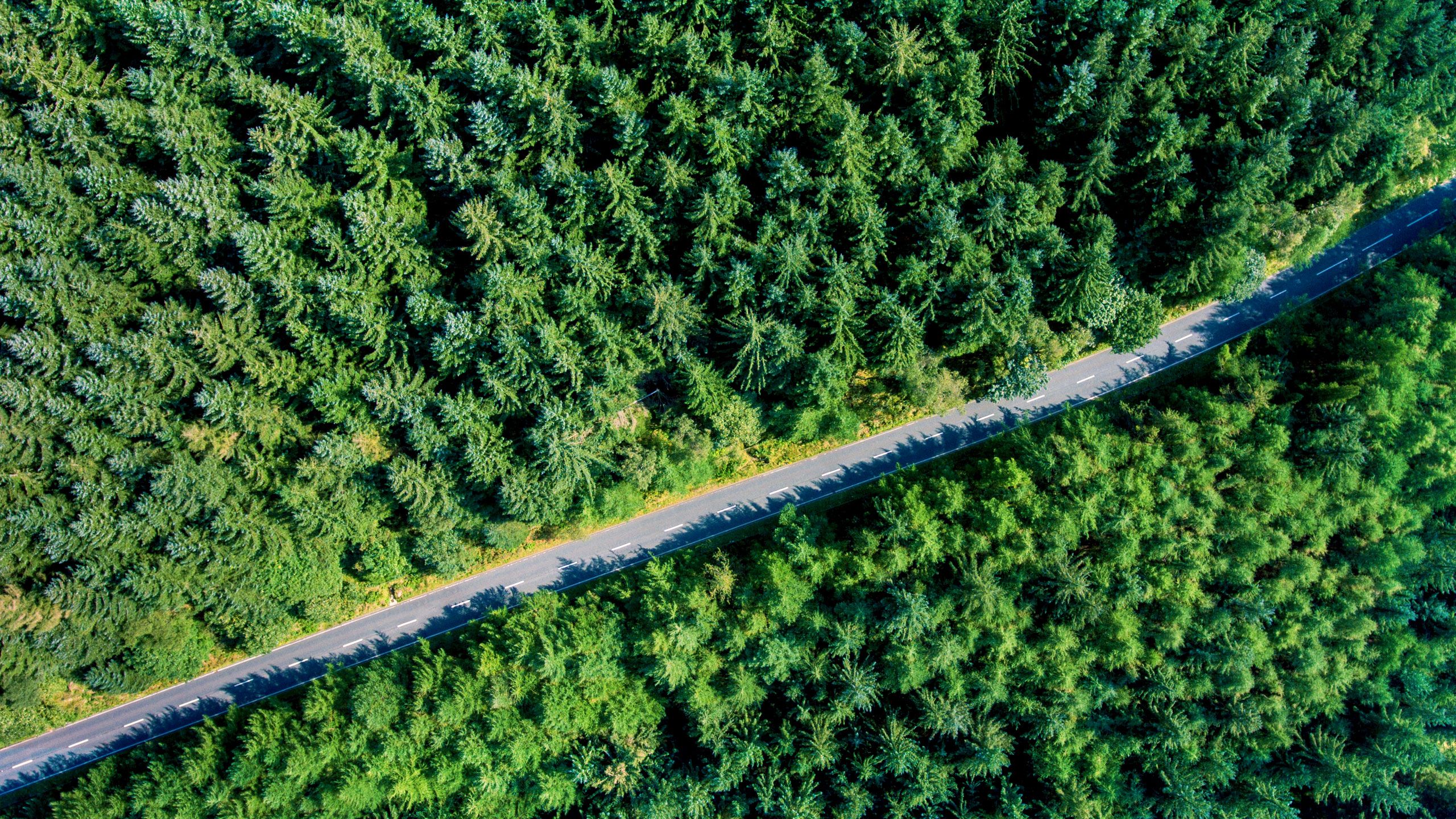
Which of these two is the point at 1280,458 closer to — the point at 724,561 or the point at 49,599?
the point at 724,561

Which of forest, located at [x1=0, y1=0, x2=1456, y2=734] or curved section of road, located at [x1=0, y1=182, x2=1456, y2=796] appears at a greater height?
forest, located at [x1=0, y1=0, x2=1456, y2=734]

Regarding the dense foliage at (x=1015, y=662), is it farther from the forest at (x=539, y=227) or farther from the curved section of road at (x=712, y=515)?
the forest at (x=539, y=227)

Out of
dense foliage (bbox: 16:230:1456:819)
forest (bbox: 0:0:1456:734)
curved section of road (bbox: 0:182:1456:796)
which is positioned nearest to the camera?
forest (bbox: 0:0:1456:734)

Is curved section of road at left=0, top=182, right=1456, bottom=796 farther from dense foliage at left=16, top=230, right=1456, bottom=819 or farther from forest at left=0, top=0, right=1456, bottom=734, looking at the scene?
dense foliage at left=16, top=230, right=1456, bottom=819

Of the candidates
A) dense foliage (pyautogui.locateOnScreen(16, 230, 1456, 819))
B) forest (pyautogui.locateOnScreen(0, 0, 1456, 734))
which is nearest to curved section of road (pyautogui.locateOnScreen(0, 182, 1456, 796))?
forest (pyautogui.locateOnScreen(0, 0, 1456, 734))

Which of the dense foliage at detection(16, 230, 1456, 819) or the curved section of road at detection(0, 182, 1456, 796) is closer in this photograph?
the dense foliage at detection(16, 230, 1456, 819)

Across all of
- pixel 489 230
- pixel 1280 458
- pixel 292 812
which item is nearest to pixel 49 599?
pixel 292 812
